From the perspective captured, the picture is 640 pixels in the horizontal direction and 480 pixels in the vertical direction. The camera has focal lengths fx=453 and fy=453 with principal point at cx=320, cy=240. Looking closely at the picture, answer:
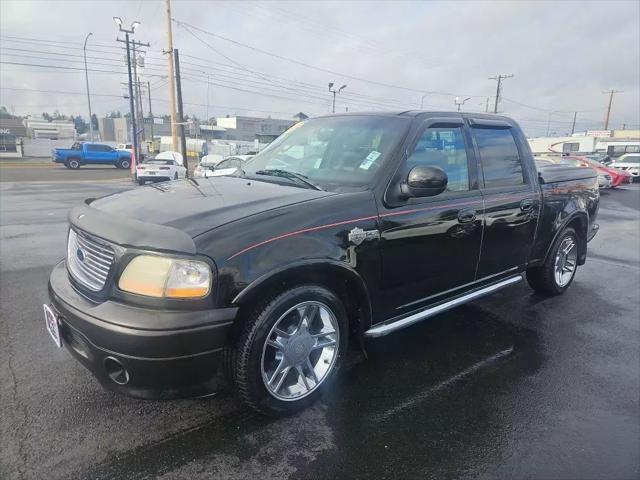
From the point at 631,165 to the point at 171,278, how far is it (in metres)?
31.4

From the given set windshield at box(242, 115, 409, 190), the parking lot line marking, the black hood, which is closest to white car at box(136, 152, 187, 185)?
windshield at box(242, 115, 409, 190)

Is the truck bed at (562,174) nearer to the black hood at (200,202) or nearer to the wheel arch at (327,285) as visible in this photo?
the wheel arch at (327,285)

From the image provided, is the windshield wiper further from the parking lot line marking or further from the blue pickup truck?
the blue pickup truck

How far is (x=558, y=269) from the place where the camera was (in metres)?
5.07

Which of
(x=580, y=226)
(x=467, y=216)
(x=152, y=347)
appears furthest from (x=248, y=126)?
(x=152, y=347)

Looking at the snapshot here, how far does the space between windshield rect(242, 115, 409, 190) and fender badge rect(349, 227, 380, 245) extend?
371 millimetres

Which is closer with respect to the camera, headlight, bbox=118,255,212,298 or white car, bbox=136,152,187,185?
headlight, bbox=118,255,212,298

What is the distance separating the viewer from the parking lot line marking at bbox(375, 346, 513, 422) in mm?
2850

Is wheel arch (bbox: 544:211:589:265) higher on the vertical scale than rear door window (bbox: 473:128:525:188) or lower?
lower

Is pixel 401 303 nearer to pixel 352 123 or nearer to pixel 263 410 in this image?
pixel 263 410

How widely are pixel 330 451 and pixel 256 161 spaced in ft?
8.22

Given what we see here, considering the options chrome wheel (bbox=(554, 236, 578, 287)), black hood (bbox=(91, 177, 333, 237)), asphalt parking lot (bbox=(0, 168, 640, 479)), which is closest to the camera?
asphalt parking lot (bbox=(0, 168, 640, 479))

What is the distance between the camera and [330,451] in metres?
2.46

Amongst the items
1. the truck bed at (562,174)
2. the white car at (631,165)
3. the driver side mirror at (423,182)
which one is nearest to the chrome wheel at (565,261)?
the truck bed at (562,174)
